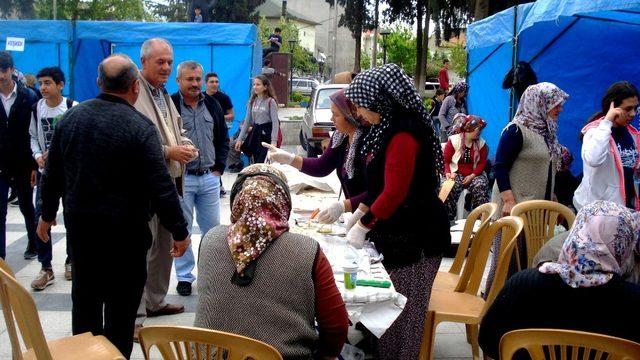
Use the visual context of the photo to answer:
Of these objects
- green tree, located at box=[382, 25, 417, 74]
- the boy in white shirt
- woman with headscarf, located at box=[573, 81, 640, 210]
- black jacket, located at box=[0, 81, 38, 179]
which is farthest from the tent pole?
green tree, located at box=[382, 25, 417, 74]

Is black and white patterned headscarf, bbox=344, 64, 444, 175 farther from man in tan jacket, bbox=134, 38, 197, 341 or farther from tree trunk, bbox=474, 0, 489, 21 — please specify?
tree trunk, bbox=474, 0, 489, 21

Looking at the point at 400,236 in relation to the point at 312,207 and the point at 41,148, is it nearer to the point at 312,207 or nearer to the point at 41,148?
Answer: the point at 312,207

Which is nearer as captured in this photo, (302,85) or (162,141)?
(162,141)

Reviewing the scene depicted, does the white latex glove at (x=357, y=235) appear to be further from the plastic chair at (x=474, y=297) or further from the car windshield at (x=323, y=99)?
the car windshield at (x=323, y=99)

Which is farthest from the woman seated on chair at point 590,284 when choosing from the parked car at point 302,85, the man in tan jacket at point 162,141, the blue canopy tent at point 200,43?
the parked car at point 302,85

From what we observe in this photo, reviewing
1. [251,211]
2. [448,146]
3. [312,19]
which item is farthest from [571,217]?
[312,19]

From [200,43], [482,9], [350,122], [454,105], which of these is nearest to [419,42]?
[482,9]

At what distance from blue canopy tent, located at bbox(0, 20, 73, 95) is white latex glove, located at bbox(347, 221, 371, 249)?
11.0 meters

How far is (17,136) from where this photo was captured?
573cm

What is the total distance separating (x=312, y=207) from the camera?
452 centimetres

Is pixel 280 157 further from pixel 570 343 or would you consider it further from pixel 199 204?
pixel 570 343

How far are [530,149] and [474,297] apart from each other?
1.21 metres

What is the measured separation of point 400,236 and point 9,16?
126ft

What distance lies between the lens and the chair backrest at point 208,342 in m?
2.15
